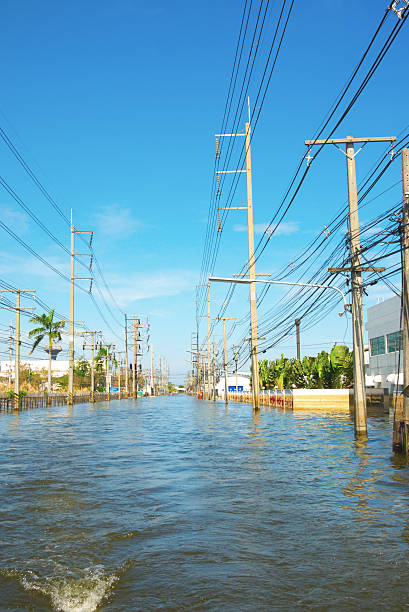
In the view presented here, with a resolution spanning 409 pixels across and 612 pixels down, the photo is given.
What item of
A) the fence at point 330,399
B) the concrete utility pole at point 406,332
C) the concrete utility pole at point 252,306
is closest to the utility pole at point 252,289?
the concrete utility pole at point 252,306

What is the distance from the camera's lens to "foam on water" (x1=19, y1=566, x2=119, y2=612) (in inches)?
209

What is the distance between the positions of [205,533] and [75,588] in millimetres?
2333

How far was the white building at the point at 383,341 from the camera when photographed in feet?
193

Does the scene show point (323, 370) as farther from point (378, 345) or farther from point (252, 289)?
point (378, 345)

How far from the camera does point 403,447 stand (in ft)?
48.0

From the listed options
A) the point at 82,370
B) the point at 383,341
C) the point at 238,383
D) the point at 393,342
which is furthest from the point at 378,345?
the point at 82,370

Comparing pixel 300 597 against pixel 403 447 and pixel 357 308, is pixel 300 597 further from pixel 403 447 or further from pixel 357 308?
pixel 357 308

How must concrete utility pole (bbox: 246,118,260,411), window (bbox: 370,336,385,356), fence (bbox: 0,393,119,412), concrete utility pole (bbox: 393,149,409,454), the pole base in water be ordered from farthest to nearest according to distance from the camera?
window (bbox: 370,336,385,356) < fence (bbox: 0,393,119,412) < concrete utility pole (bbox: 246,118,260,411) < the pole base in water < concrete utility pole (bbox: 393,149,409,454)

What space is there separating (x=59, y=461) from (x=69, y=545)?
8.23 m

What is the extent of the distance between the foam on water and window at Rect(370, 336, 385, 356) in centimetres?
6131

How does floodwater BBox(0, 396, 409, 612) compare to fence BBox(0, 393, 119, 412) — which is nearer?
floodwater BBox(0, 396, 409, 612)

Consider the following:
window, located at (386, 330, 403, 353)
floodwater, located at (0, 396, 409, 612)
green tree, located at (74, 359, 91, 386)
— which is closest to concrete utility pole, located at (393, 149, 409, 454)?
floodwater, located at (0, 396, 409, 612)

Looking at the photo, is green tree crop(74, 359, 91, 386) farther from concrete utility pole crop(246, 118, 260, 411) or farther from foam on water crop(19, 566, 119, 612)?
foam on water crop(19, 566, 119, 612)

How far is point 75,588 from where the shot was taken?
5.71 m
